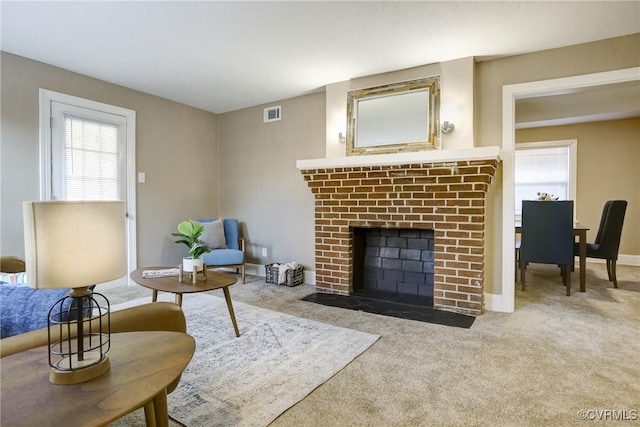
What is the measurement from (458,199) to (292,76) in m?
2.13

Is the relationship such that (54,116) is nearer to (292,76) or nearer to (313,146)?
(292,76)

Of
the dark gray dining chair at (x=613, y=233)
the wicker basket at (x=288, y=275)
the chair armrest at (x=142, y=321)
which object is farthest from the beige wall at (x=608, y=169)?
the chair armrest at (x=142, y=321)

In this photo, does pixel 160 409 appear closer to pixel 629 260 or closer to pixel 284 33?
pixel 284 33

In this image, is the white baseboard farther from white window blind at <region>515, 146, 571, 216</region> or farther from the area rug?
the area rug

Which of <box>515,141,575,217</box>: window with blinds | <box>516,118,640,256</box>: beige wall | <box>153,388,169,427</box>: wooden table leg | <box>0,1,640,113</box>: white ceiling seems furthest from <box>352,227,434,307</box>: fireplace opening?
<box>516,118,640,256</box>: beige wall

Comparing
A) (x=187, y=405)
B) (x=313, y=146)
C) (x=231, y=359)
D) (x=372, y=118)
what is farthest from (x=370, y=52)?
(x=187, y=405)

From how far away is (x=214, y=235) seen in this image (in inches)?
168

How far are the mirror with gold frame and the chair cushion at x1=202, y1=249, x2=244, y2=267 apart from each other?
1.77 m

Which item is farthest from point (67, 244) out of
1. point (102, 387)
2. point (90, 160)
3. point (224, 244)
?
point (224, 244)

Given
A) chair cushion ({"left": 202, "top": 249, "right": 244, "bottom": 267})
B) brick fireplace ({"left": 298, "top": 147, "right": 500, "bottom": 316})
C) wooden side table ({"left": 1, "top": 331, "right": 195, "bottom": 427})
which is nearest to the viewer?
wooden side table ({"left": 1, "top": 331, "right": 195, "bottom": 427})

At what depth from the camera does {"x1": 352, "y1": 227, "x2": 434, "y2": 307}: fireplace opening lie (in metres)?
3.49

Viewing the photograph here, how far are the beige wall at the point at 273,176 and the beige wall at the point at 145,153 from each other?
33 cm

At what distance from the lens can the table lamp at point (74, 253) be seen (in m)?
0.89

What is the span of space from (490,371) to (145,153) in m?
4.20
